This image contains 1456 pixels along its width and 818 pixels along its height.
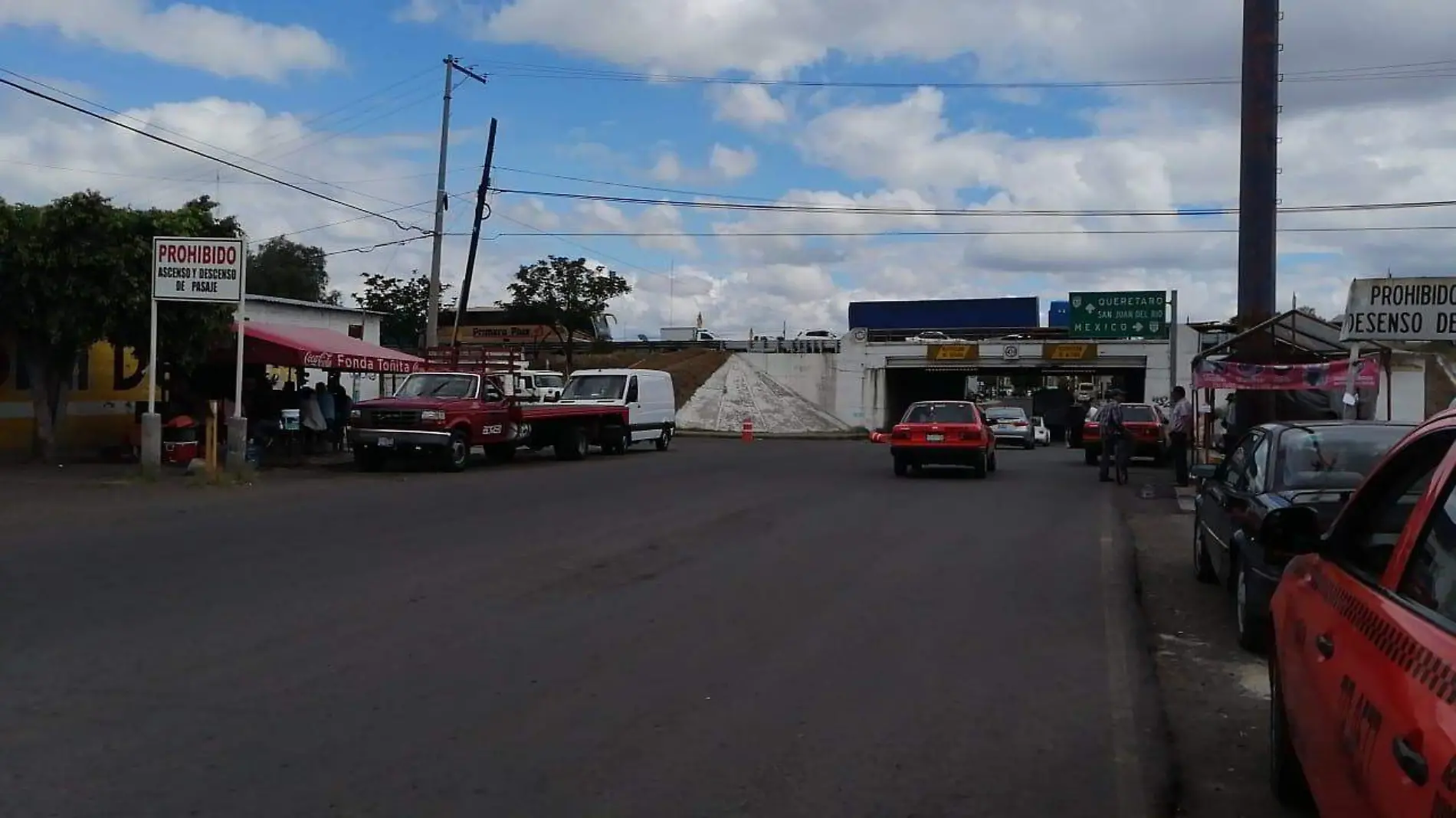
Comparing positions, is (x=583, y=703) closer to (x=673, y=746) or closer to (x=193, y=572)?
(x=673, y=746)

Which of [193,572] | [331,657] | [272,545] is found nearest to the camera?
[331,657]

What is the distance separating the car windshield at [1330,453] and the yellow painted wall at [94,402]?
22319 millimetres

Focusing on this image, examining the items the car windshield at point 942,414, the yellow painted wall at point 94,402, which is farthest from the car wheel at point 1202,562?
the yellow painted wall at point 94,402

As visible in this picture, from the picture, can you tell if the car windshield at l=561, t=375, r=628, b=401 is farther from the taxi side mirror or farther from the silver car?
the taxi side mirror

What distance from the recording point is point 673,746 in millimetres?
5898

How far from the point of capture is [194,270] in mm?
20469

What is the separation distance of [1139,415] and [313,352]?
61.3 feet

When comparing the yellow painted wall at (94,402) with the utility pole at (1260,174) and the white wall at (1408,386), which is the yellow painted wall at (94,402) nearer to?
the utility pole at (1260,174)

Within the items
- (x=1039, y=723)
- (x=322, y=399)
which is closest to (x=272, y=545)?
(x=1039, y=723)

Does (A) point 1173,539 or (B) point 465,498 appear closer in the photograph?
(A) point 1173,539

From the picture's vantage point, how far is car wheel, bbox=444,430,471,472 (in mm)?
23719

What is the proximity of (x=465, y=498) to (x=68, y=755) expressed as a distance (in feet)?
41.9

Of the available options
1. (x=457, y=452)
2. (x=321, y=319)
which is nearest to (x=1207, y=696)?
(x=457, y=452)

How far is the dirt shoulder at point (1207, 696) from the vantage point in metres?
5.44
